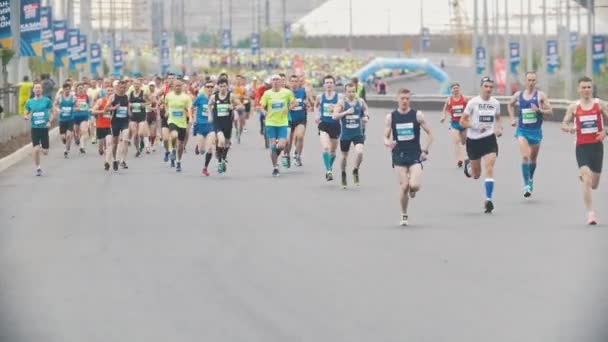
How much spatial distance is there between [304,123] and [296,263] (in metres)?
15.3

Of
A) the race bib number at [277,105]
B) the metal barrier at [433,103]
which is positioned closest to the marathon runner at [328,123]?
the race bib number at [277,105]

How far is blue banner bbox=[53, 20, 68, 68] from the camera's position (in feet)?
208

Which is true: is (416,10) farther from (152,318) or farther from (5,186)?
(152,318)

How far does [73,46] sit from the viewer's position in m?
70.9

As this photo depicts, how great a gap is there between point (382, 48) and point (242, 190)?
16668 cm

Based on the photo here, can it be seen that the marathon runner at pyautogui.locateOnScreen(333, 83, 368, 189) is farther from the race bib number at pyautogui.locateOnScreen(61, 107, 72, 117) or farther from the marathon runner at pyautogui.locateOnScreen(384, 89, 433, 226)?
the race bib number at pyautogui.locateOnScreen(61, 107, 72, 117)

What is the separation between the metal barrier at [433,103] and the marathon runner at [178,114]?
2097cm

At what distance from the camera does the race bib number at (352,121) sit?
26.0 m

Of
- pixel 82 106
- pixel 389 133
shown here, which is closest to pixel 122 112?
pixel 82 106

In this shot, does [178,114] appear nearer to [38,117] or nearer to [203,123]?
[203,123]

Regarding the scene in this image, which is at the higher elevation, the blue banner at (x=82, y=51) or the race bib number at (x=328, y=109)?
the blue banner at (x=82, y=51)

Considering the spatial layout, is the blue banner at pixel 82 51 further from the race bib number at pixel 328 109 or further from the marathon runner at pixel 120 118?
the race bib number at pixel 328 109

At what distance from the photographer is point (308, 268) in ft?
50.1

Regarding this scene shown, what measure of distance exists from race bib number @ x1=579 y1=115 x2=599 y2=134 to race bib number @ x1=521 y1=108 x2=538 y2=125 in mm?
3642
